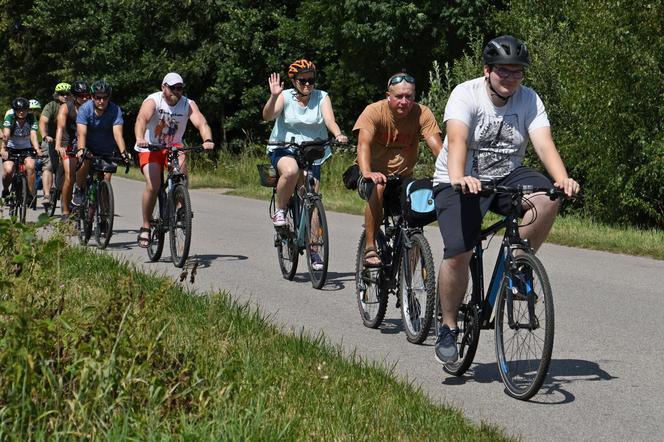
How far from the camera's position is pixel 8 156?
1761 cm

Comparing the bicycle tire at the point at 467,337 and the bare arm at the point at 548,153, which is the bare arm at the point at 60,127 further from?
the bare arm at the point at 548,153

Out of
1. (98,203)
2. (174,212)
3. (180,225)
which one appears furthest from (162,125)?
(98,203)

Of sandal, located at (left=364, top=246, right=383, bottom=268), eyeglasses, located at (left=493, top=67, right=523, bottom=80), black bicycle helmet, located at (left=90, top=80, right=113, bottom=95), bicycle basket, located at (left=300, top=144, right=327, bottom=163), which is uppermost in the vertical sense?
eyeglasses, located at (left=493, top=67, right=523, bottom=80)

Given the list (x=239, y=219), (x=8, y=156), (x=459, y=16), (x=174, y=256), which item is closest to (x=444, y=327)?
(x=174, y=256)

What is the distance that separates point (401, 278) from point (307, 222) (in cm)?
276

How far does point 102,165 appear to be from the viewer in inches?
533

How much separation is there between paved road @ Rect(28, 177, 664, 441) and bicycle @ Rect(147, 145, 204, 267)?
23 centimetres

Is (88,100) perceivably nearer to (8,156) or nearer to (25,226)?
(8,156)

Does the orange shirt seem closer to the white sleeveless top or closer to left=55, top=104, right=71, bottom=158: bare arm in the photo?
the white sleeveless top

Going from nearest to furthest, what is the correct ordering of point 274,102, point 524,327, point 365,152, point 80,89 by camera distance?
1. point 524,327
2. point 365,152
3. point 274,102
4. point 80,89

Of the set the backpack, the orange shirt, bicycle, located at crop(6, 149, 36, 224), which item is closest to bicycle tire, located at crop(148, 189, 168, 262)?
the orange shirt

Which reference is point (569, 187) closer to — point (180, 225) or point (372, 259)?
point (372, 259)

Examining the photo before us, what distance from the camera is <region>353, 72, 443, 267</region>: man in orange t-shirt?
8.32m

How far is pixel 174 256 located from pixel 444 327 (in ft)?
18.0
